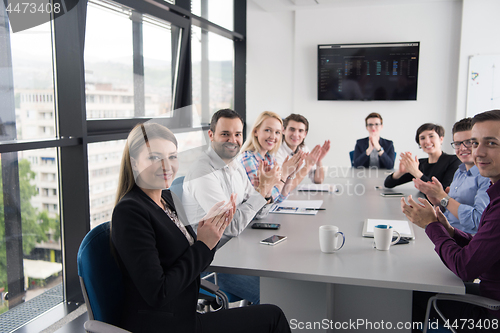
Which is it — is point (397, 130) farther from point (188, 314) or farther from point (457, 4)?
point (188, 314)

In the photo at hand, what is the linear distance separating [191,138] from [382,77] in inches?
195

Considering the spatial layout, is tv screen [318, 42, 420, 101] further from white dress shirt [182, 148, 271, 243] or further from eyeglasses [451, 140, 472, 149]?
white dress shirt [182, 148, 271, 243]

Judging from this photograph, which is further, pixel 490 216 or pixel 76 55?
pixel 76 55

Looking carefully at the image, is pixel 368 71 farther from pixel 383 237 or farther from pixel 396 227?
pixel 383 237

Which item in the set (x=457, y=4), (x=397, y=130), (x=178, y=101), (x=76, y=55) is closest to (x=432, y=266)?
(x=76, y=55)

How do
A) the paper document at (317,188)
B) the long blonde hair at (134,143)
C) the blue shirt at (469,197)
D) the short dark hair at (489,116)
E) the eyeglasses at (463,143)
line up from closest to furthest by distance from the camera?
the long blonde hair at (134,143), the short dark hair at (489,116), the blue shirt at (469,197), the eyeglasses at (463,143), the paper document at (317,188)

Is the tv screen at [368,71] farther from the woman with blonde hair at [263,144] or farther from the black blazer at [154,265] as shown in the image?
the black blazer at [154,265]

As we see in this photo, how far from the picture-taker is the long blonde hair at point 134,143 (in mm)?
1107

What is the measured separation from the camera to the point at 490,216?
1354 mm

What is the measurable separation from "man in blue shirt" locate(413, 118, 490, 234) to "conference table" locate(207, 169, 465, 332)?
0.37 metres

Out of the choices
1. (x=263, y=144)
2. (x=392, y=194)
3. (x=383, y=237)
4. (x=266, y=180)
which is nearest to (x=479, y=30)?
(x=392, y=194)

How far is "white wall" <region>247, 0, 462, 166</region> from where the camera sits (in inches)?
211

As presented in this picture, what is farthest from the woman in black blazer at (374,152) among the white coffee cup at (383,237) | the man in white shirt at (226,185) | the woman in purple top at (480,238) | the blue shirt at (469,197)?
the white coffee cup at (383,237)

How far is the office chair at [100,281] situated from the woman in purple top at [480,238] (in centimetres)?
112
